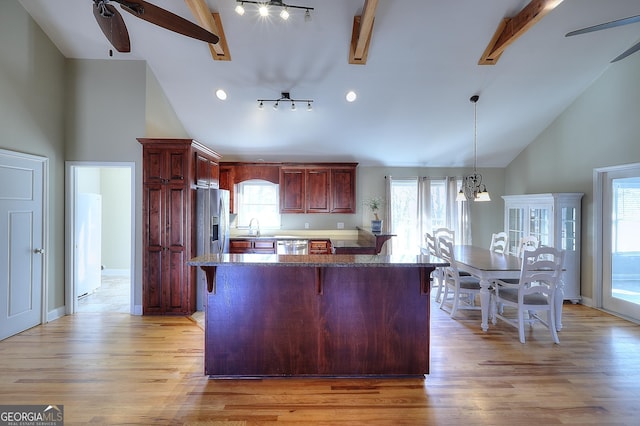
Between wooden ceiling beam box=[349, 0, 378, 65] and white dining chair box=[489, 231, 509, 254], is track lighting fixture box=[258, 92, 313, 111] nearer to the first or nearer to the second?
wooden ceiling beam box=[349, 0, 378, 65]

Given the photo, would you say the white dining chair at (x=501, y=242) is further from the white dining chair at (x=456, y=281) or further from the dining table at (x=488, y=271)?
the white dining chair at (x=456, y=281)

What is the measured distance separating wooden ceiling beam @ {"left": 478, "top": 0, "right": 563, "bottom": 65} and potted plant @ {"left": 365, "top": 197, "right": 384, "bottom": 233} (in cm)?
299

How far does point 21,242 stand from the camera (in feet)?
12.5

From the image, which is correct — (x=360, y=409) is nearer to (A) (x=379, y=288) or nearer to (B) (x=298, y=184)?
(A) (x=379, y=288)

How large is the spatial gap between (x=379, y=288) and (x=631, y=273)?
397cm

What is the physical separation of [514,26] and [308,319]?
3.89 meters

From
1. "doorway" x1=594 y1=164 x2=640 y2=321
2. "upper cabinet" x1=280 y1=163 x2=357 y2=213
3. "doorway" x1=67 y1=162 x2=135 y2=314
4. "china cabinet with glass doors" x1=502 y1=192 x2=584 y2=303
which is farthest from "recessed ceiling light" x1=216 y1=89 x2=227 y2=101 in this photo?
"doorway" x1=594 y1=164 x2=640 y2=321

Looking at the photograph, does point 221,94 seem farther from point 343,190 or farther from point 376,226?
point 376,226

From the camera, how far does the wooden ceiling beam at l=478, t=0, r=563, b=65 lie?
3279 mm

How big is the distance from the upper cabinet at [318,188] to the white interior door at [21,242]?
3595 mm

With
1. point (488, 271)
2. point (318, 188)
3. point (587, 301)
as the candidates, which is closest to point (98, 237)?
point (318, 188)

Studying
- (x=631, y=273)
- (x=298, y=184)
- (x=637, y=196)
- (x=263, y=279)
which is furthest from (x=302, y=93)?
(x=631, y=273)

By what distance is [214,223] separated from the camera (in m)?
4.91

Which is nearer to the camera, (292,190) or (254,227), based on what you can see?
(292,190)
